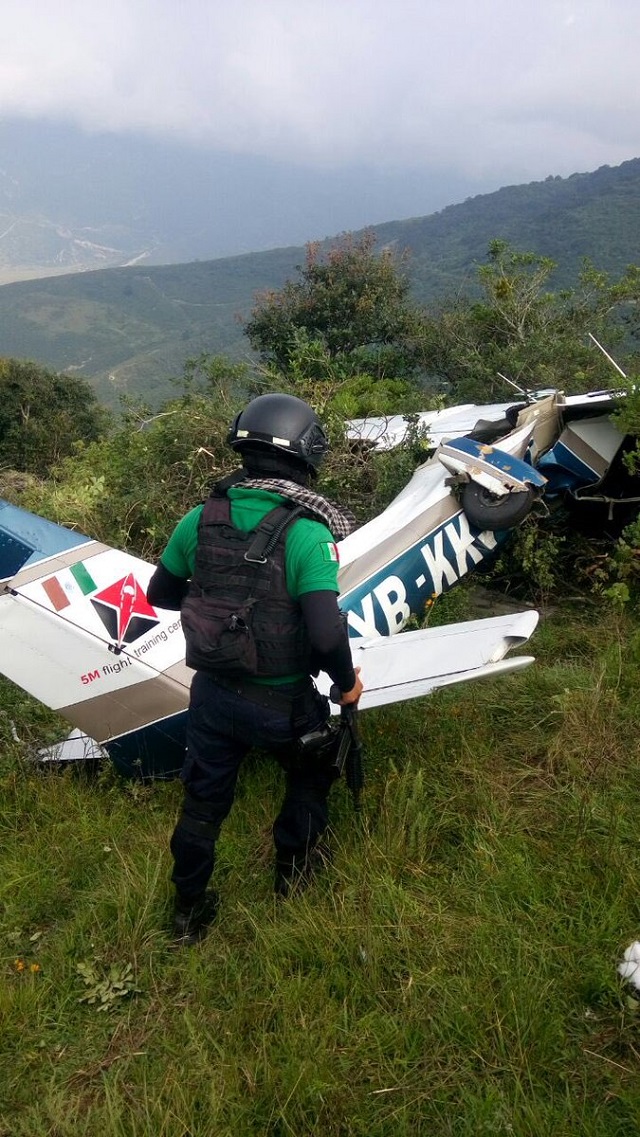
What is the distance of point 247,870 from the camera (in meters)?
3.09

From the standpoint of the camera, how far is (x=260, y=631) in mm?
2480

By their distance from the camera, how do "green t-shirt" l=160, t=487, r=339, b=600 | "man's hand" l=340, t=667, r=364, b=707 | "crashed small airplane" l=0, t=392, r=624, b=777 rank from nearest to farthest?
1. "green t-shirt" l=160, t=487, r=339, b=600
2. "man's hand" l=340, t=667, r=364, b=707
3. "crashed small airplane" l=0, t=392, r=624, b=777

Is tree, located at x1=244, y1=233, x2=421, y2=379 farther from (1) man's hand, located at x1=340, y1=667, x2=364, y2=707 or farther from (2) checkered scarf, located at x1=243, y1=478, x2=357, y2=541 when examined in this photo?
(1) man's hand, located at x1=340, y1=667, x2=364, y2=707

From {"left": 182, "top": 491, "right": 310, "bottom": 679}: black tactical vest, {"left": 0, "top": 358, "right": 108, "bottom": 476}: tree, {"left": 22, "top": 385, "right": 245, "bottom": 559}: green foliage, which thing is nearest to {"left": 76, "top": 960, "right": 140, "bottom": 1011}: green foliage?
{"left": 182, "top": 491, "right": 310, "bottom": 679}: black tactical vest

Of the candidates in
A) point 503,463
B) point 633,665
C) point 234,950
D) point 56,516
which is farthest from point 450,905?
point 56,516

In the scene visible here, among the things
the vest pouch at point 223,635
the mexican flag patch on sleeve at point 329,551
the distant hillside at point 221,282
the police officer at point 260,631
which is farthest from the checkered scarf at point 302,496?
the distant hillside at point 221,282

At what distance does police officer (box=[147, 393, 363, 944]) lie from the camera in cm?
244

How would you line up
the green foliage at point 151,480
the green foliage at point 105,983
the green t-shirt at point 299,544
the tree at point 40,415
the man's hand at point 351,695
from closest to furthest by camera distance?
the green t-shirt at point 299,544 → the green foliage at point 105,983 → the man's hand at point 351,695 → the green foliage at point 151,480 → the tree at point 40,415

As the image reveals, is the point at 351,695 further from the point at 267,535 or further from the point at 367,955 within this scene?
the point at 367,955

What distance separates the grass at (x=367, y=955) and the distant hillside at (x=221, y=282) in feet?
203

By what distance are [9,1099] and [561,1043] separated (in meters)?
1.67

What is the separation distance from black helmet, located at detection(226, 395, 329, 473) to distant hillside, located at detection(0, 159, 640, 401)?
6209 cm

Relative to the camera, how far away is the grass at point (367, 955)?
1994 millimetres

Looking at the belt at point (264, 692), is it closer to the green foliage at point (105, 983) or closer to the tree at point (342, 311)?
the green foliage at point (105, 983)
